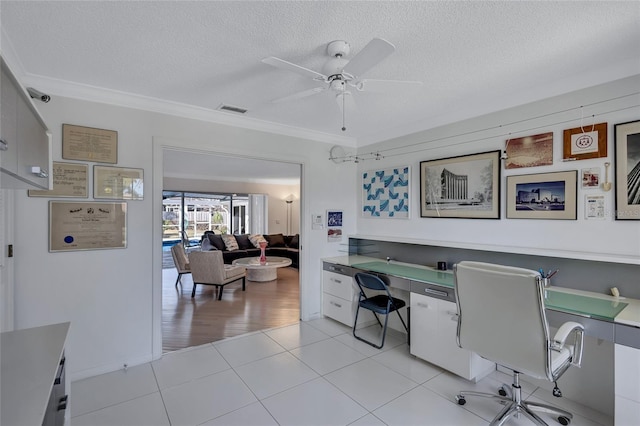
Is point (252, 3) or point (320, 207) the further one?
point (320, 207)

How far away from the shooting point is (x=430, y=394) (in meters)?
2.31

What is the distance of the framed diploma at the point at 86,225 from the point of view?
7.88 feet

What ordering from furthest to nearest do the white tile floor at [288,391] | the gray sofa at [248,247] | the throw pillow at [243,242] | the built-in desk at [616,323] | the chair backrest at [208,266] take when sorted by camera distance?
the throw pillow at [243,242]
the gray sofa at [248,247]
the chair backrest at [208,266]
the white tile floor at [288,391]
the built-in desk at [616,323]

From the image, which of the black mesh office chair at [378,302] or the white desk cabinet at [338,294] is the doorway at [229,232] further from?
the black mesh office chair at [378,302]

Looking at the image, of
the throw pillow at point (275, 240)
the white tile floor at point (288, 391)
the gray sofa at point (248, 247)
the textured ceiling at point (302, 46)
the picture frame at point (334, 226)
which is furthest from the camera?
the throw pillow at point (275, 240)

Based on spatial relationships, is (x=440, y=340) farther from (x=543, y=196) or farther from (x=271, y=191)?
(x=271, y=191)

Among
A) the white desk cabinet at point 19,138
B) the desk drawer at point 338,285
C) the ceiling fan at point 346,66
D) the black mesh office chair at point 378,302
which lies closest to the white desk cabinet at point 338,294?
the desk drawer at point 338,285

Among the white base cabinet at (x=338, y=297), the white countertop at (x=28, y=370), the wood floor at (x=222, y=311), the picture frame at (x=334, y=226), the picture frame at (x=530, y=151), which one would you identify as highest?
the picture frame at (x=530, y=151)

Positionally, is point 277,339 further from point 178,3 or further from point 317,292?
point 178,3

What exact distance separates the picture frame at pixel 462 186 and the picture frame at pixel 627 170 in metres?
0.80

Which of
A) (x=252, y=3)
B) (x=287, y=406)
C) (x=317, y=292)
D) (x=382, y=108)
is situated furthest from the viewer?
(x=317, y=292)

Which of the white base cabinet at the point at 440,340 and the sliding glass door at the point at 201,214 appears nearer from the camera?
the white base cabinet at the point at 440,340

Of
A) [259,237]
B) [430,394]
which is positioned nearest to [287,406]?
[430,394]

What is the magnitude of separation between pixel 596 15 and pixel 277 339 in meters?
3.63
